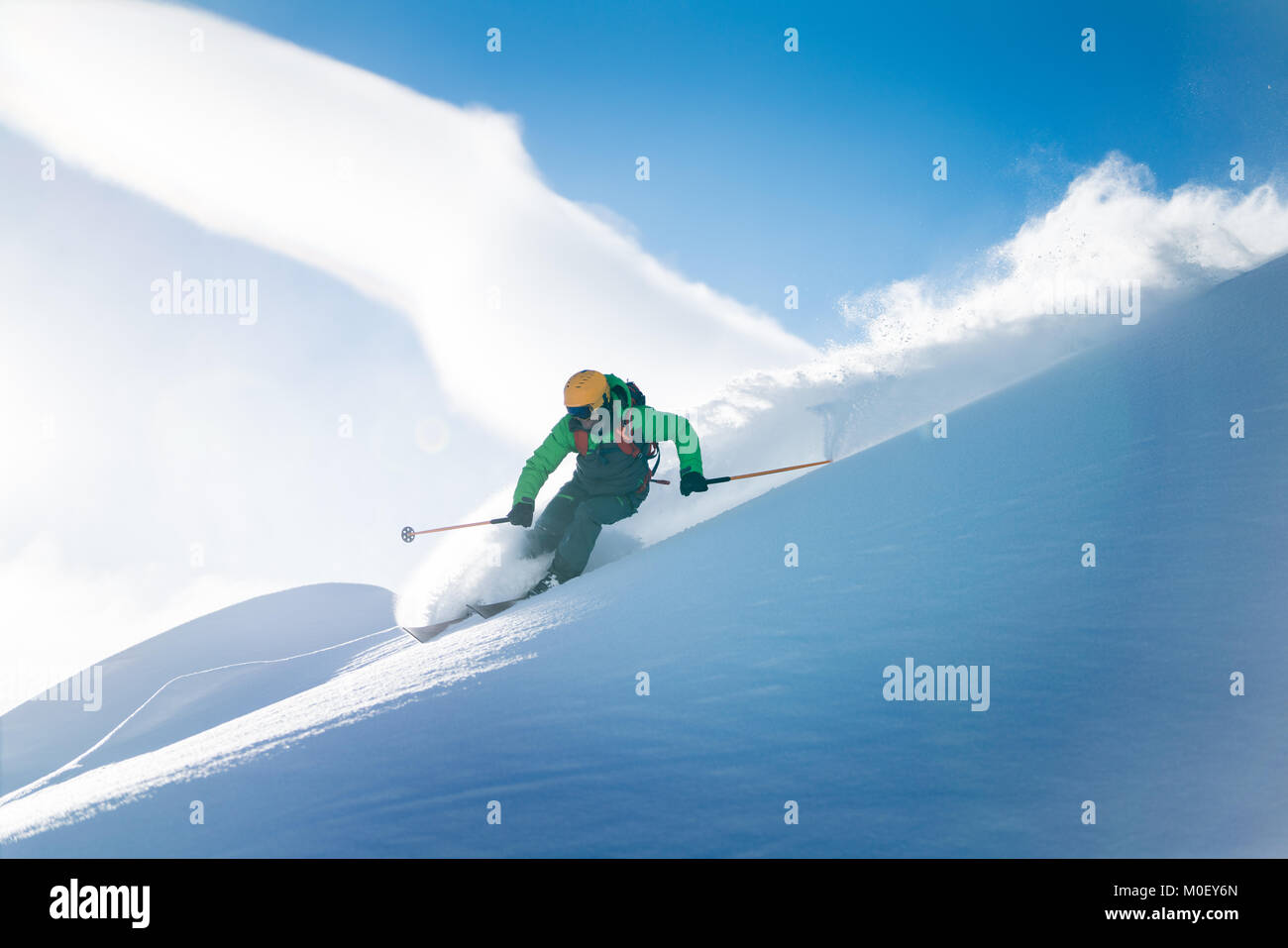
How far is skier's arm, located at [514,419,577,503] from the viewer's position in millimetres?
6656

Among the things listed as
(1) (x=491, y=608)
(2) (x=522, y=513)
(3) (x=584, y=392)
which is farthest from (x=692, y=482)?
(1) (x=491, y=608)

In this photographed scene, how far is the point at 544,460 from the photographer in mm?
6707

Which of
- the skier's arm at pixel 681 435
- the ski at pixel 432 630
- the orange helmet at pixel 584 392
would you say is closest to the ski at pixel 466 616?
the ski at pixel 432 630

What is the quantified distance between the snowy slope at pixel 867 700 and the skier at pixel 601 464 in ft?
4.29

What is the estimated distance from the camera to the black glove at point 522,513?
6.52 metres

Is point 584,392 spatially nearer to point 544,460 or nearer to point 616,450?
point 616,450

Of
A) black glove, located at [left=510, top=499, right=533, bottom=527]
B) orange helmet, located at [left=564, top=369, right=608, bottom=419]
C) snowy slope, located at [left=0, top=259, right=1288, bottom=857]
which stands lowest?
snowy slope, located at [left=0, top=259, right=1288, bottom=857]

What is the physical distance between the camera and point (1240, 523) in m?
3.56

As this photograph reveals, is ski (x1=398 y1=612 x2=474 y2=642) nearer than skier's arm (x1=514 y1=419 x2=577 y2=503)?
Yes

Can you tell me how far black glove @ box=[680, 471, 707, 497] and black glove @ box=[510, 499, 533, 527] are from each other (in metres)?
0.06

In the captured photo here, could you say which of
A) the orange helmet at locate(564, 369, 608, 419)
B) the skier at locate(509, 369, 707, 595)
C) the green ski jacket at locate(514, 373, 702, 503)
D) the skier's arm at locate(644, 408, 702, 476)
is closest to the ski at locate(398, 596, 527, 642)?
the skier at locate(509, 369, 707, 595)

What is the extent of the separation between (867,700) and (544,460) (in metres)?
4.33

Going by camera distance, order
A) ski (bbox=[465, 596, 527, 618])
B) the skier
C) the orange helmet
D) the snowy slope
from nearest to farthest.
Answer: the snowy slope
the orange helmet
ski (bbox=[465, 596, 527, 618])
the skier

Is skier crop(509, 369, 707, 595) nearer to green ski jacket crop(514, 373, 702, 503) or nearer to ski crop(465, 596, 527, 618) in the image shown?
green ski jacket crop(514, 373, 702, 503)
